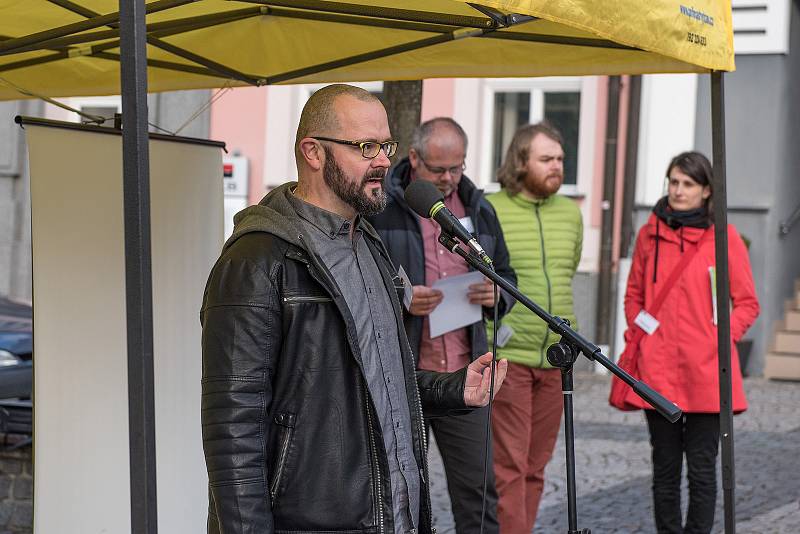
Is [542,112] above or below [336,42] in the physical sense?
above

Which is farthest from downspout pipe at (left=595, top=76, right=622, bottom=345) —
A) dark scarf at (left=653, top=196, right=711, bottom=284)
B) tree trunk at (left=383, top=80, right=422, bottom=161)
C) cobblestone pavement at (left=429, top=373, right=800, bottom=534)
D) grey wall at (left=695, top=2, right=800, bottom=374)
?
dark scarf at (left=653, top=196, right=711, bottom=284)

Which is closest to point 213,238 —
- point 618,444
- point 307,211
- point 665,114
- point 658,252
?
point 307,211

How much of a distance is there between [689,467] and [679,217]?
3.59 ft

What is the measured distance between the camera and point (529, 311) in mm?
5613

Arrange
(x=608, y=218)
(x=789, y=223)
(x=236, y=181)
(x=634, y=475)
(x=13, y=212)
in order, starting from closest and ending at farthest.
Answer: (x=634, y=475)
(x=789, y=223)
(x=608, y=218)
(x=236, y=181)
(x=13, y=212)

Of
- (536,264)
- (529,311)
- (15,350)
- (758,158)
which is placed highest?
(758,158)

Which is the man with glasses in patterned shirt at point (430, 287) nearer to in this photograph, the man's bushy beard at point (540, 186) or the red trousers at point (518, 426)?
the red trousers at point (518, 426)

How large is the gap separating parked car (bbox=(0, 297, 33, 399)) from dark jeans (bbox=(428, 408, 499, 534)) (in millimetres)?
2091

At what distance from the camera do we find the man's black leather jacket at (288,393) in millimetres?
2996

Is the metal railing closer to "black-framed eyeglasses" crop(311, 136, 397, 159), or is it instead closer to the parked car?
the parked car

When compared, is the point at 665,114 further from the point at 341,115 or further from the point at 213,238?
the point at 341,115

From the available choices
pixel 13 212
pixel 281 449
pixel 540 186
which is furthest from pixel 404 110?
pixel 13 212

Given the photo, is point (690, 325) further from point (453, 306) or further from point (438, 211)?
point (438, 211)

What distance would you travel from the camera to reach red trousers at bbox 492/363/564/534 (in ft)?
18.0
